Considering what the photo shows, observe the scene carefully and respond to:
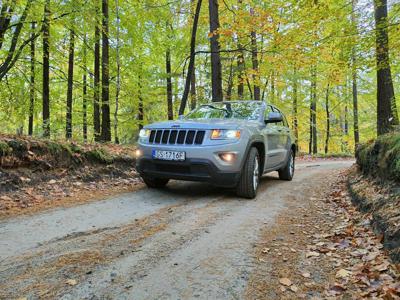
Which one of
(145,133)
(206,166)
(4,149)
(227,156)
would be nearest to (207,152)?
(206,166)

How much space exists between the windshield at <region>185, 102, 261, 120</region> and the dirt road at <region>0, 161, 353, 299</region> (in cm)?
178

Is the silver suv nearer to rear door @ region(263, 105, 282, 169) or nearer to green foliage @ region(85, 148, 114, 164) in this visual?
rear door @ region(263, 105, 282, 169)

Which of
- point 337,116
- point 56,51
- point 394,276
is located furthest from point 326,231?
A: point 337,116

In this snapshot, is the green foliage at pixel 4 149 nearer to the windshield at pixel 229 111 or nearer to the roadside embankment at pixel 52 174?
the roadside embankment at pixel 52 174

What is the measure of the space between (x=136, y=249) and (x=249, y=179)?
2.69 meters

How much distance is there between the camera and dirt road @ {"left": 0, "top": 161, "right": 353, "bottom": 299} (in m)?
2.45

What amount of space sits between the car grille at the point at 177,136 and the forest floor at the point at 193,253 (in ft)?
3.18

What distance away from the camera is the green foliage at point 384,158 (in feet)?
14.8

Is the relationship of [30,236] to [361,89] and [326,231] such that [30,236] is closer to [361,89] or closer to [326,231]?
[326,231]

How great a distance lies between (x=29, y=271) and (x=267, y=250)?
84.8 inches

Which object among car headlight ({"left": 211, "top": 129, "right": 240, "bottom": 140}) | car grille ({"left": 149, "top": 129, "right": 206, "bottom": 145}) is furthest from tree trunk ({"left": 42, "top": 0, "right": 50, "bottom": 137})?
car headlight ({"left": 211, "top": 129, "right": 240, "bottom": 140})

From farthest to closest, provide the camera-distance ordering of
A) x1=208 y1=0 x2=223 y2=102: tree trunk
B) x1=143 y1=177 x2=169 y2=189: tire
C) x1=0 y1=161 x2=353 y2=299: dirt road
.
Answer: x1=208 y1=0 x2=223 y2=102: tree trunk < x1=143 y1=177 x2=169 y2=189: tire < x1=0 y1=161 x2=353 y2=299: dirt road

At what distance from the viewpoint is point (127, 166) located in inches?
287

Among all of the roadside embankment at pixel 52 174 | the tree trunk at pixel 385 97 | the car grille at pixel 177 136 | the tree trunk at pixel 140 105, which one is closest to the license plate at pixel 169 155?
the car grille at pixel 177 136
